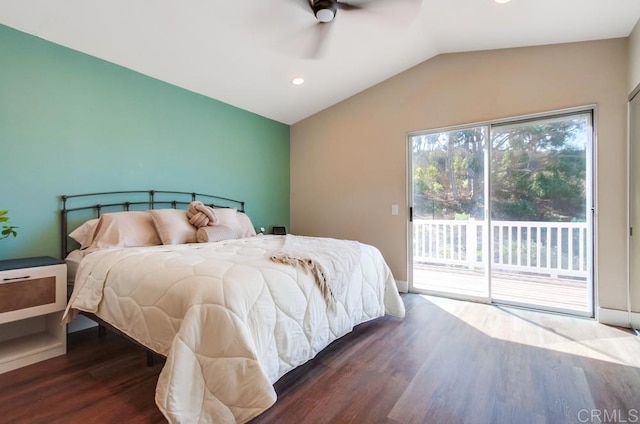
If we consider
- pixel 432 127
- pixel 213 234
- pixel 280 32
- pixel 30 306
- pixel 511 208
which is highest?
pixel 280 32

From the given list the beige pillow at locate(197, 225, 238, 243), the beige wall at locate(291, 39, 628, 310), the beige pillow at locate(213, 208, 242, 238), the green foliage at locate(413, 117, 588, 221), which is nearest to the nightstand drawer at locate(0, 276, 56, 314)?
the beige pillow at locate(197, 225, 238, 243)

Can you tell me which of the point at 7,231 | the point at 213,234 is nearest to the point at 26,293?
the point at 7,231

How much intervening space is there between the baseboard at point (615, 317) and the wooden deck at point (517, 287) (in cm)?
15

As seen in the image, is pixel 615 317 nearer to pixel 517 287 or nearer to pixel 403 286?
pixel 517 287

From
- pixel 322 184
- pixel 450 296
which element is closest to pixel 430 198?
pixel 450 296

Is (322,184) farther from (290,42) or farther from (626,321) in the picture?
(626,321)

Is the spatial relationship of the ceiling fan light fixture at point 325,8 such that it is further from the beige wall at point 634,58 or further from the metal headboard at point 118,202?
the beige wall at point 634,58

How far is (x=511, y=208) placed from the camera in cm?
336

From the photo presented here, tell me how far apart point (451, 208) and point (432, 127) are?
3.37ft

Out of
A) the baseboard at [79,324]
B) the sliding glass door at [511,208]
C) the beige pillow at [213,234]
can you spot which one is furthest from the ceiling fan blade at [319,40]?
the baseboard at [79,324]

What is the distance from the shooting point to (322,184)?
4.65 m

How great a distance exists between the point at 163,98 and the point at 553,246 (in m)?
4.66

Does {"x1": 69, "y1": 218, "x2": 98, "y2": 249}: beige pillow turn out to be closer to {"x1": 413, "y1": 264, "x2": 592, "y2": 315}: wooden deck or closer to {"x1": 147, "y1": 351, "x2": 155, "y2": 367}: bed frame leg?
{"x1": 147, "y1": 351, "x2": 155, "y2": 367}: bed frame leg

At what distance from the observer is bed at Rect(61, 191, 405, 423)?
1361mm
